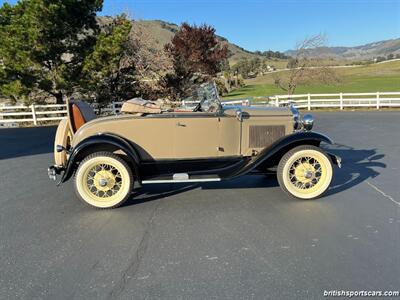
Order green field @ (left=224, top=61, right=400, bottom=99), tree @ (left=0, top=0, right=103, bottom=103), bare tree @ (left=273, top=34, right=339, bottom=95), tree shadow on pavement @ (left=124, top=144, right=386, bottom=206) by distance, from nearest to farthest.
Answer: tree shadow on pavement @ (left=124, top=144, right=386, bottom=206), tree @ (left=0, top=0, right=103, bottom=103), bare tree @ (left=273, top=34, right=339, bottom=95), green field @ (left=224, top=61, right=400, bottom=99)

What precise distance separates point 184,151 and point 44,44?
1374 centimetres

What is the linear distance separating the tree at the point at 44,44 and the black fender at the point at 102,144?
12.7m

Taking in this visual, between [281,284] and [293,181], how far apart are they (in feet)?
7.58

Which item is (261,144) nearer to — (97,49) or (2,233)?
(2,233)

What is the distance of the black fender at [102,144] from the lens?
4.63 metres

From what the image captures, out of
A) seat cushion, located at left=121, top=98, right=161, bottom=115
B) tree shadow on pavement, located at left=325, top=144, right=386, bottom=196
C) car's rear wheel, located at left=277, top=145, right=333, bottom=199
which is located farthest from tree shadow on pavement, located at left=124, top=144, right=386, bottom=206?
seat cushion, located at left=121, top=98, right=161, bottom=115

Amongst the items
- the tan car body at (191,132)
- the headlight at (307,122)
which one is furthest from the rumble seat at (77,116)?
the headlight at (307,122)

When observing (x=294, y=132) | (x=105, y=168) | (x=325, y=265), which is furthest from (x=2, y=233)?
(x=294, y=132)

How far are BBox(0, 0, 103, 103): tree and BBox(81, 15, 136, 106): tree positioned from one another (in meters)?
0.65

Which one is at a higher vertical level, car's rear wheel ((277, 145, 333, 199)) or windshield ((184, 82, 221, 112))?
windshield ((184, 82, 221, 112))

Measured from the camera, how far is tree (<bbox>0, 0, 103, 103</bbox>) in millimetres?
15430

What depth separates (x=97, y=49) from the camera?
16406 millimetres

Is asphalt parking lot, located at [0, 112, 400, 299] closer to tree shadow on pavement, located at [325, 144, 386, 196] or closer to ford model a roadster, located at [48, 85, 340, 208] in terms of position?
tree shadow on pavement, located at [325, 144, 386, 196]

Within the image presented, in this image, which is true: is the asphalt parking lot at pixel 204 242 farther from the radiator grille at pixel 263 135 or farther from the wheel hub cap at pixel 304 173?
the radiator grille at pixel 263 135
